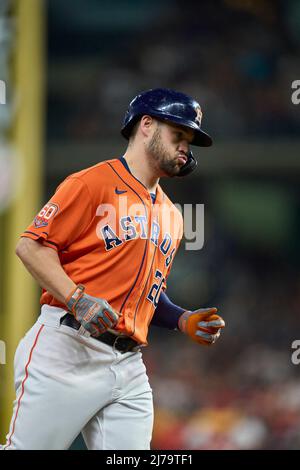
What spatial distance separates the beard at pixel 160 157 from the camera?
206 centimetres

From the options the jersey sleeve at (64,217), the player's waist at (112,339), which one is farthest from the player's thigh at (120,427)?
the jersey sleeve at (64,217)

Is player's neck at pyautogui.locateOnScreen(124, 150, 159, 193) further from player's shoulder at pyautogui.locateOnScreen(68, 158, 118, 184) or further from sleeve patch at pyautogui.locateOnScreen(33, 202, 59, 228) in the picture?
sleeve patch at pyautogui.locateOnScreen(33, 202, 59, 228)

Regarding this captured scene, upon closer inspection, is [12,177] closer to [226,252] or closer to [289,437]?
[226,252]

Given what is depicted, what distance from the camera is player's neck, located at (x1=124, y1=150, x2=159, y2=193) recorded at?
83.4 inches

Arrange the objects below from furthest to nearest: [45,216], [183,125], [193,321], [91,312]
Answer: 1. [193,321]
2. [183,125]
3. [45,216]
4. [91,312]

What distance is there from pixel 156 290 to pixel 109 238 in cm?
22

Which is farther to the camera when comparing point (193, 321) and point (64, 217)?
point (193, 321)

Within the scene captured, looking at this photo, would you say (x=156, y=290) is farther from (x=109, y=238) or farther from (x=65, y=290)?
(x=65, y=290)

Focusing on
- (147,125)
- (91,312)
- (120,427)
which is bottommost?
(120,427)

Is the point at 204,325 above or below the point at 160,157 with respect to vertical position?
below

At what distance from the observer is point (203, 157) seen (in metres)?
6.42

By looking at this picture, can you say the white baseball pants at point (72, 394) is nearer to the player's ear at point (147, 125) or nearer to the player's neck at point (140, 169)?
the player's neck at point (140, 169)

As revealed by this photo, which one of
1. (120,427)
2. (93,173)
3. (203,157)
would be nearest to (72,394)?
(120,427)

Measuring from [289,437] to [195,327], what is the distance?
2841 millimetres
